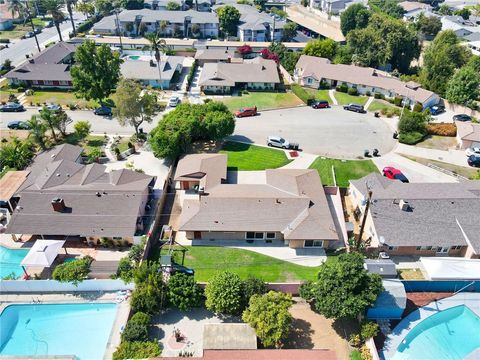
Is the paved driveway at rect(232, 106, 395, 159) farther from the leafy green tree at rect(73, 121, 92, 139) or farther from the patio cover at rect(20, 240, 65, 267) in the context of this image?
the patio cover at rect(20, 240, 65, 267)

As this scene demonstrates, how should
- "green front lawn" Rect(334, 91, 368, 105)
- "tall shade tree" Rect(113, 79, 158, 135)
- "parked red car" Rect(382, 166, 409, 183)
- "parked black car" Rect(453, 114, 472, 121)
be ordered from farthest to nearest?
"green front lawn" Rect(334, 91, 368, 105) < "parked black car" Rect(453, 114, 472, 121) < "tall shade tree" Rect(113, 79, 158, 135) < "parked red car" Rect(382, 166, 409, 183)

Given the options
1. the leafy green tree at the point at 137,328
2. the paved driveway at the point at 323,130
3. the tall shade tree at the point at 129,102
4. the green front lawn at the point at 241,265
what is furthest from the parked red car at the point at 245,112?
the leafy green tree at the point at 137,328

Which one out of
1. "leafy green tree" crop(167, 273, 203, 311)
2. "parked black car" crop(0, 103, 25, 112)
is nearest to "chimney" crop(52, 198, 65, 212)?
"leafy green tree" crop(167, 273, 203, 311)

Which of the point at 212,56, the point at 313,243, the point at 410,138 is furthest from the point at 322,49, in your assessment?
the point at 313,243

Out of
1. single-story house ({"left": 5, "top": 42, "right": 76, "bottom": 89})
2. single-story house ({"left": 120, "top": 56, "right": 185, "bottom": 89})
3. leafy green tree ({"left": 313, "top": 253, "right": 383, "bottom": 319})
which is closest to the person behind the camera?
leafy green tree ({"left": 313, "top": 253, "right": 383, "bottom": 319})

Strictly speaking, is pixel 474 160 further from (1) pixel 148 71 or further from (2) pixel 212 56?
(1) pixel 148 71

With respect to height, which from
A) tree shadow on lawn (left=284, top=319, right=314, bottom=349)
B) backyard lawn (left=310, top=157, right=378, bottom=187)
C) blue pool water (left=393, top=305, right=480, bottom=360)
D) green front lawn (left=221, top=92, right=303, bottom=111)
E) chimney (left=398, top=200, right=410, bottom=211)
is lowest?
blue pool water (left=393, top=305, right=480, bottom=360)

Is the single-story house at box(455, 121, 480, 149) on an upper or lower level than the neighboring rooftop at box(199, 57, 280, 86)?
lower

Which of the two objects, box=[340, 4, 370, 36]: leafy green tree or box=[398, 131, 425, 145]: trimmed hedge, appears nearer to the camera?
box=[398, 131, 425, 145]: trimmed hedge
